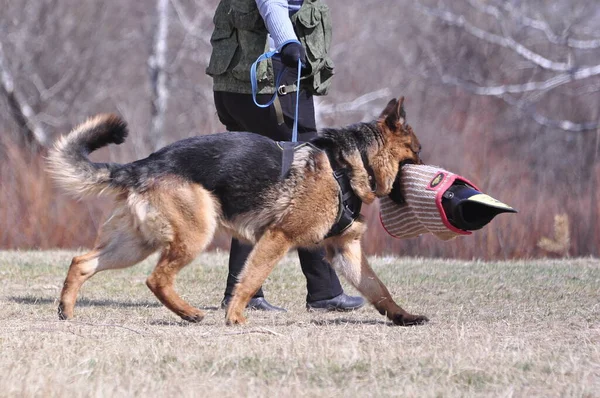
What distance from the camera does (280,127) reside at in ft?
20.4

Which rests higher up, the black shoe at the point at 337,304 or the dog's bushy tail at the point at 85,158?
the dog's bushy tail at the point at 85,158

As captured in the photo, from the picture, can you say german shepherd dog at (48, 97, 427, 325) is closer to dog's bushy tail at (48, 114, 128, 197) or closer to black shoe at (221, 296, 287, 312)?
dog's bushy tail at (48, 114, 128, 197)

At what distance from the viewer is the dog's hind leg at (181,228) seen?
5445 millimetres

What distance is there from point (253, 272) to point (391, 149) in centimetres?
119

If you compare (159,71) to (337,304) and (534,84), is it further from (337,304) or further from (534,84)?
(337,304)

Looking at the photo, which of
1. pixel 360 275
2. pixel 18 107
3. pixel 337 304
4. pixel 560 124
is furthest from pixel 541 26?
pixel 360 275

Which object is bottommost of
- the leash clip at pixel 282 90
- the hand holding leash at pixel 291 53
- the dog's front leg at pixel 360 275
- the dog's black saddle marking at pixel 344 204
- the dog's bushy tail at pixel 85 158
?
the dog's front leg at pixel 360 275

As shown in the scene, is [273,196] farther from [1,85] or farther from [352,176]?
[1,85]

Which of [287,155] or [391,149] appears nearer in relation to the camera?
[287,155]

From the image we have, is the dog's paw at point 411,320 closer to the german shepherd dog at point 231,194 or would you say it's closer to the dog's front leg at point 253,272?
the german shepherd dog at point 231,194

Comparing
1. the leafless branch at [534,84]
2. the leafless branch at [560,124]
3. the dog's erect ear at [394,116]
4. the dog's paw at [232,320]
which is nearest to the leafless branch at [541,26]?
the leafless branch at [534,84]

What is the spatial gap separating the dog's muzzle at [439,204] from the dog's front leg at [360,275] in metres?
0.36

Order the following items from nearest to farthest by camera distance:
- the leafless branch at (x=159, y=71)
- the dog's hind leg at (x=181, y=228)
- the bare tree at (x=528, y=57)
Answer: the dog's hind leg at (x=181, y=228) < the leafless branch at (x=159, y=71) < the bare tree at (x=528, y=57)

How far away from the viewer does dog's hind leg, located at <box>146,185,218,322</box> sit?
545cm
